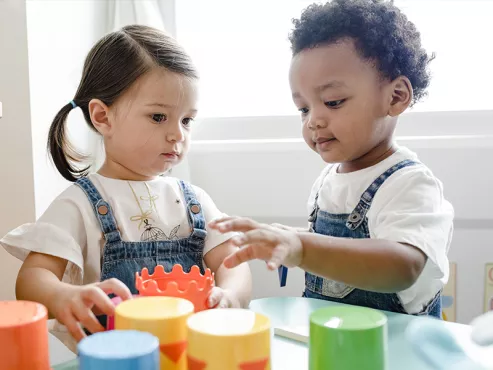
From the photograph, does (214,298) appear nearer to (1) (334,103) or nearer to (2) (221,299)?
(2) (221,299)

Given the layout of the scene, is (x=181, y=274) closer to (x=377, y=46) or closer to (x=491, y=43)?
(x=377, y=46)

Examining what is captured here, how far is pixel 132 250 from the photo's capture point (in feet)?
2.61

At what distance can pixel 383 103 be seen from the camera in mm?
827

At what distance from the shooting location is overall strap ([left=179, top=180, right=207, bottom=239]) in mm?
847

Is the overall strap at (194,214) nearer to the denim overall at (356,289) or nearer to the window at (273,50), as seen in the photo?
the denim overall at (356,289)

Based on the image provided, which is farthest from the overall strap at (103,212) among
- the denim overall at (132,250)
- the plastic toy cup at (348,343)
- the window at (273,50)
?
the window at (273,50)

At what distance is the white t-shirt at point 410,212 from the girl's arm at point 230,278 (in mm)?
193

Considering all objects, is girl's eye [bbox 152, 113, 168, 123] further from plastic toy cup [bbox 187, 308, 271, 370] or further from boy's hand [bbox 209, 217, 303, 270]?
plastic toy cup [bbox 187, 308, 271, 370]

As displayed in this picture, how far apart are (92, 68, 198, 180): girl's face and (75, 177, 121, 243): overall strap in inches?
3.0

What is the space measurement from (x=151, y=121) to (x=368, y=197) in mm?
353

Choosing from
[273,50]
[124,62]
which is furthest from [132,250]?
[273,50]

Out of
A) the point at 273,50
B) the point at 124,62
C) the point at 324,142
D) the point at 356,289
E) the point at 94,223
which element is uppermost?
the point at 273,50

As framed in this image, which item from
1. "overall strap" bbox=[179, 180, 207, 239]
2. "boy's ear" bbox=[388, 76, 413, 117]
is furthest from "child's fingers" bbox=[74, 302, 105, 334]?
"boy's ear" bbox=[388, 76, 413, 117]

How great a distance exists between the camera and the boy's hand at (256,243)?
502mm
